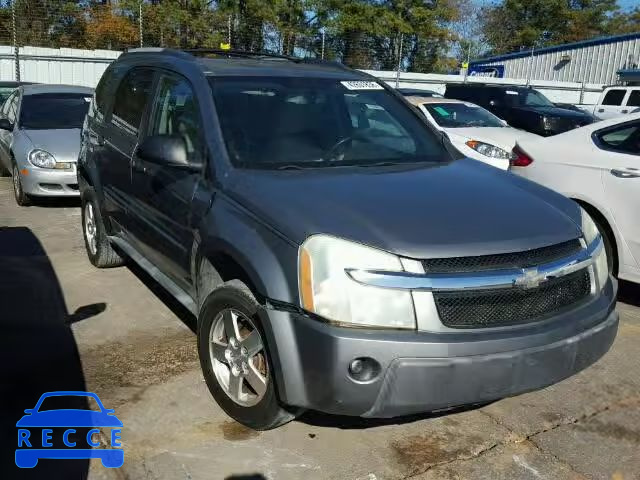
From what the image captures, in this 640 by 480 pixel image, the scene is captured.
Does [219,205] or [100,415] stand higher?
[219,205]

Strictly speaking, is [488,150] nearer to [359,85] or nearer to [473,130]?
[473,130]

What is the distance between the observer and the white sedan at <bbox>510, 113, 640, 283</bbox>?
468 centimetres

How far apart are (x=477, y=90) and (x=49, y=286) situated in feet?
39.9

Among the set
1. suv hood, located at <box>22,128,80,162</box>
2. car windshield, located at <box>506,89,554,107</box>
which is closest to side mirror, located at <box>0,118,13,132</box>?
suv hood, located at <box>22,128,80,162</box>

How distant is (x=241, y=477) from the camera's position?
278 centimetres

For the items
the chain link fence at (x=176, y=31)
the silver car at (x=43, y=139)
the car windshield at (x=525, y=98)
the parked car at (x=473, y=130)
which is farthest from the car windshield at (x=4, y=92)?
the car windshield at (x=525, y=98)

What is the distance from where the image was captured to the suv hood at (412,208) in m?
2.64

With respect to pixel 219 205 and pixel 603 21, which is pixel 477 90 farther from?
pixel 603 21

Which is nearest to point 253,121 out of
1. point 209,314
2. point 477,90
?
point 209,314

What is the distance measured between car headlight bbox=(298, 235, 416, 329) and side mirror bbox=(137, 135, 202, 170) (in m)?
1.15

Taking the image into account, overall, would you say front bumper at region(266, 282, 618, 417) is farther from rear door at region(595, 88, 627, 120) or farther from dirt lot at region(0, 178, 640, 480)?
rear door at region(595, 88, 627, 120)

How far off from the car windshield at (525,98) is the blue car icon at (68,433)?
13.1 meters

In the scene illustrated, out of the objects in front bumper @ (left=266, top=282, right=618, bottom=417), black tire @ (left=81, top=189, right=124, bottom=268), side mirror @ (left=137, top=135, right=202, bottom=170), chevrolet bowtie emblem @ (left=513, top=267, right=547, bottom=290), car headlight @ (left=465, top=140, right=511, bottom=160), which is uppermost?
side mirror @ (left=137, top=135, right=202, bottom=170)

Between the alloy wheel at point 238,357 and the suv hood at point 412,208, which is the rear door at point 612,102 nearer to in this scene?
the suv hood at point 412,208
